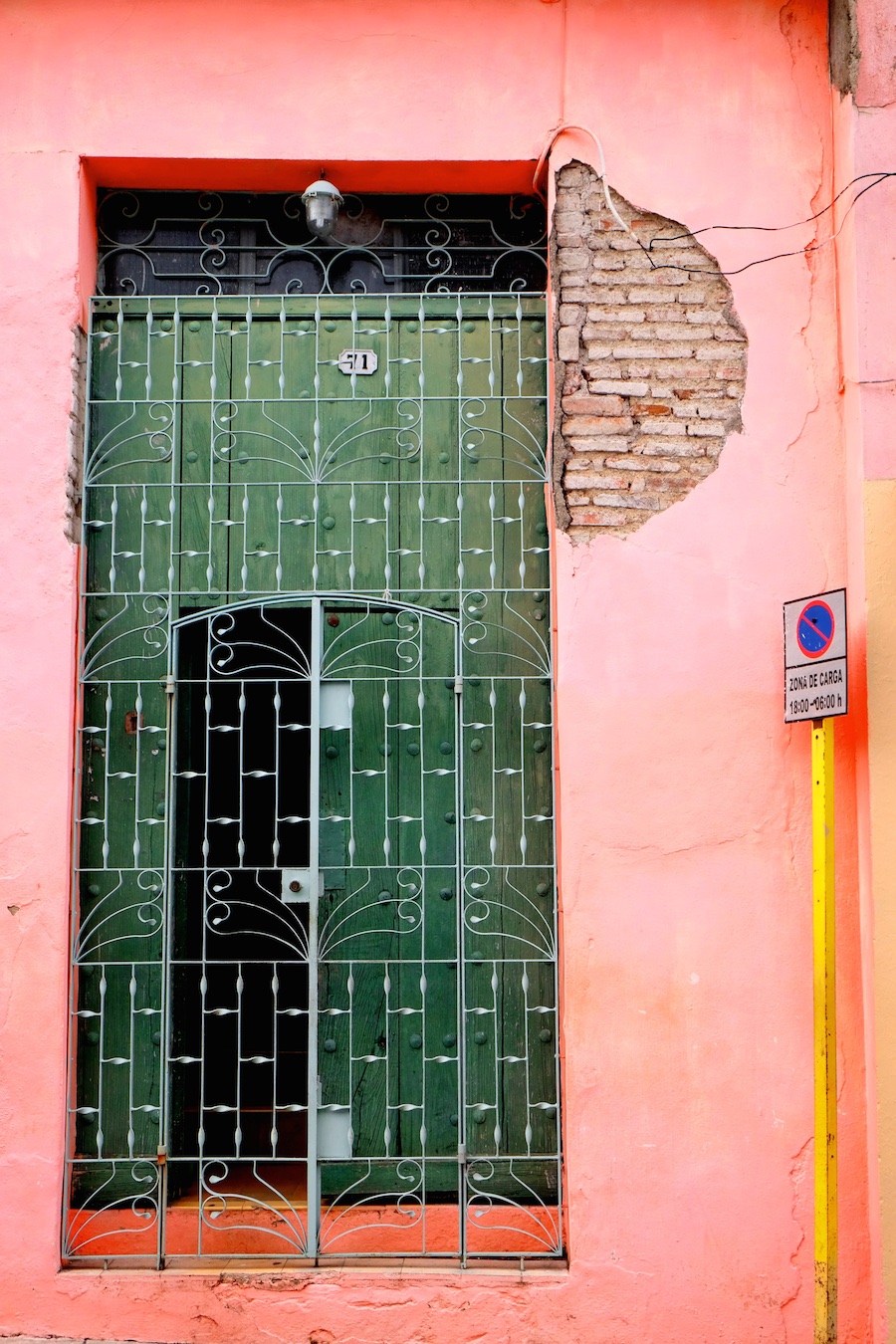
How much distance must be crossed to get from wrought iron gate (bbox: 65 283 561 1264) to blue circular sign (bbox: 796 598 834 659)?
109 centimetres

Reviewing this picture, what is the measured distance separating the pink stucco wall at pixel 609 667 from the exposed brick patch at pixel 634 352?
3.8 inches

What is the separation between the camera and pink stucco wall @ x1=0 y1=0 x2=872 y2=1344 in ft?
13.5

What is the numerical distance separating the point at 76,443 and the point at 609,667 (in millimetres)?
2280

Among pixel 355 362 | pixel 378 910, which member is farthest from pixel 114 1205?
pixel 355 362

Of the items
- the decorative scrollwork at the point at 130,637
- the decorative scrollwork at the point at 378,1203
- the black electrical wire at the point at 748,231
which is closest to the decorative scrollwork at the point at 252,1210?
the decorative scrollwork at the point at 378,1203

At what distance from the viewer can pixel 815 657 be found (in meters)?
3.90

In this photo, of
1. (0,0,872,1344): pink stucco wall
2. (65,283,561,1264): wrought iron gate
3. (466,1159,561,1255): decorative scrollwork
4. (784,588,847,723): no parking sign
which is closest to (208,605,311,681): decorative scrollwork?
(65,283,561,1264): wrought iron gate

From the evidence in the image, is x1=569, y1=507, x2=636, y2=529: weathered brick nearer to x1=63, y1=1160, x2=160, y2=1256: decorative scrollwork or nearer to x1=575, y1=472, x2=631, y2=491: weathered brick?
x1=575, y1=472, x2=631, y2=491: weathered brick

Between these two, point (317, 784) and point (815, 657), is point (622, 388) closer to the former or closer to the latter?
point (815, 657)

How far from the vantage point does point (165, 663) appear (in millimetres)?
4594

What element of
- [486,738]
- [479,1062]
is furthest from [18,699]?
[479,1062]

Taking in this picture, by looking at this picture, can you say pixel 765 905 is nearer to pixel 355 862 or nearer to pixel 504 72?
pixel 355 862

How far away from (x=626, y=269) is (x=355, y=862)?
8.49 ft

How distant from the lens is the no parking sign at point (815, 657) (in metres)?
3.81
